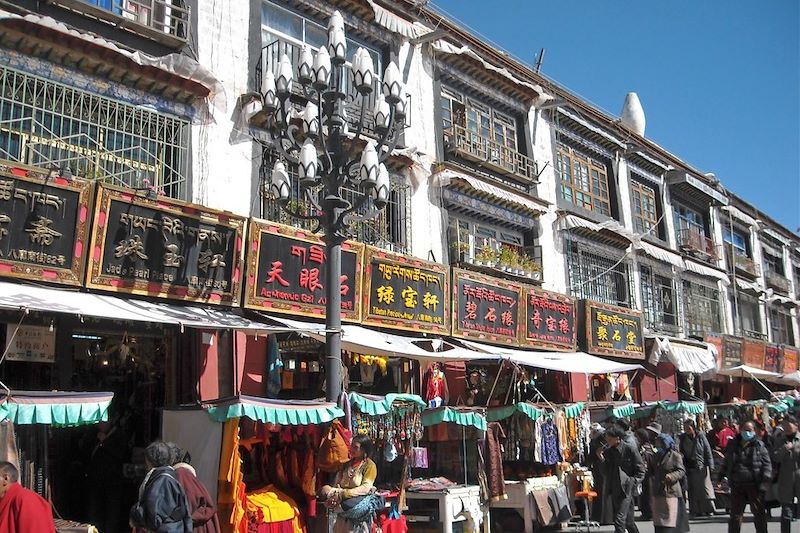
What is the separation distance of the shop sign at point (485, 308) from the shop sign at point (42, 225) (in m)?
7.22

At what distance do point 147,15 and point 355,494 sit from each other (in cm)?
753

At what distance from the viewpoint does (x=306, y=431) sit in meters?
9.51

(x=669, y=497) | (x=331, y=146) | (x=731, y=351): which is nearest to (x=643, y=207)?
(x=731, y=351)

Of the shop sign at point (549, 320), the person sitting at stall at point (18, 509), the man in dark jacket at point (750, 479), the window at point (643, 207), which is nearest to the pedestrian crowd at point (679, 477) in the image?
the man in dark jacket at point (750, 479)

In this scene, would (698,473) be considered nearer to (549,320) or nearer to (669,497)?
(669,497)

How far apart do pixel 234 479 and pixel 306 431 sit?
153 centimetres

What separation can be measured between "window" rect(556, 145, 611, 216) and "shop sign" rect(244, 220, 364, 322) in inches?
373

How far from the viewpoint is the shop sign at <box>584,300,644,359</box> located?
1822 cm

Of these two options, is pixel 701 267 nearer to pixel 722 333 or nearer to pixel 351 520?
pixel 722 333

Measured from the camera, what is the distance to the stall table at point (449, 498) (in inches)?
403

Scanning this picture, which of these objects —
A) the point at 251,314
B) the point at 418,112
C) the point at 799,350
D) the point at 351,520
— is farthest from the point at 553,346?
the point at 799,350

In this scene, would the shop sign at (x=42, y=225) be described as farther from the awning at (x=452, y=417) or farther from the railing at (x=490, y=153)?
the railing at (x=490, y=153)

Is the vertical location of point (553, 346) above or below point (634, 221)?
below

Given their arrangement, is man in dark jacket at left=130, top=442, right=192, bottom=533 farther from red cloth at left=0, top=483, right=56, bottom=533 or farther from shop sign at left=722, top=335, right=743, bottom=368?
shop sign at left=722, top=335, right=743, bottom=368
